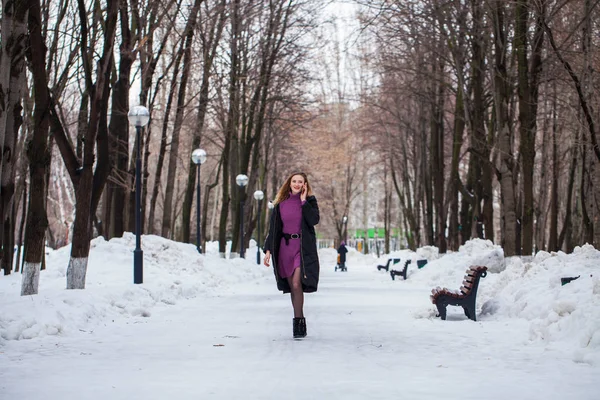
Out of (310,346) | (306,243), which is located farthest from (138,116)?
(310,346)

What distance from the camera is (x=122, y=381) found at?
20.1 feet

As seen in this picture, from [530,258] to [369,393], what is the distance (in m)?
13.3

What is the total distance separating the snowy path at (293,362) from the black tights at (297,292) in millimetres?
332

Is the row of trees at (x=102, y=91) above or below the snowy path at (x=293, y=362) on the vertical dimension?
above

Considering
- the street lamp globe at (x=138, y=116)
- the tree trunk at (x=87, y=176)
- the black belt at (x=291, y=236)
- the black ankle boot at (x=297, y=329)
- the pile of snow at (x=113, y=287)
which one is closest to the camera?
the black ankle boot at (x=297, y=329)

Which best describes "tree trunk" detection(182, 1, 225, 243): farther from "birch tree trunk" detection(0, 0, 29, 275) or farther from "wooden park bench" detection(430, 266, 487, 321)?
"wooden park bench" detection(430, 266, 487, 321)

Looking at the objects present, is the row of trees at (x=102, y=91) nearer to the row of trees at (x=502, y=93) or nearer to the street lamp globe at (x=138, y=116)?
the street lamp globe at (x=138, y=116)

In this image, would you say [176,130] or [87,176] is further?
[176,130]

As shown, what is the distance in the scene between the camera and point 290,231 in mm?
9352

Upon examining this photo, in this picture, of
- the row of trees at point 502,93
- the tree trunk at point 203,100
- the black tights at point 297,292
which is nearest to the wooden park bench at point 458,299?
the black tights at point 297,292

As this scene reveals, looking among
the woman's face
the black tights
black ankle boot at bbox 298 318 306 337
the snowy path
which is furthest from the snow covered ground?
the woman's face

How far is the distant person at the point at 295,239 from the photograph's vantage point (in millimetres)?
9234

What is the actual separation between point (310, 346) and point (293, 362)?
1185mm

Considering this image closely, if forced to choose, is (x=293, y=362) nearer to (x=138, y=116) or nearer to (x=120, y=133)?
(x=138, y=116)
